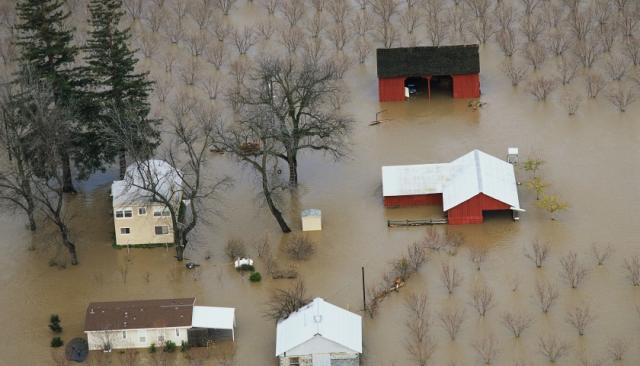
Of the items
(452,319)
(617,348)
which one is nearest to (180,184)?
(452,319)

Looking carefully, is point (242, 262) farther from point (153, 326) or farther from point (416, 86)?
point (416, 86)

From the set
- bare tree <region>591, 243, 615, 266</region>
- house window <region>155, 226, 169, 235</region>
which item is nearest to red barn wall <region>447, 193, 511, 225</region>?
bare tree <region>591, 243, 615, 266</region>

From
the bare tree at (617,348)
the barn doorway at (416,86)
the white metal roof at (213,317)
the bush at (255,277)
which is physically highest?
the barn doorway at (416,86)

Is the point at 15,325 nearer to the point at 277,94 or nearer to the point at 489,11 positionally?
the point at 277,94

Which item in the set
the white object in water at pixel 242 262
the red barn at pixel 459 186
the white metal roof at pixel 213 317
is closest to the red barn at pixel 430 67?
the red barn at pixel 459 186

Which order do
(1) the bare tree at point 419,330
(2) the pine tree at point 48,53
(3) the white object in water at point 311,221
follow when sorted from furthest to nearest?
1. (2) the pine tree at point 48,53
2. (3) the white object in water at point 311,221
3. (1) the bare tree at point 419,330

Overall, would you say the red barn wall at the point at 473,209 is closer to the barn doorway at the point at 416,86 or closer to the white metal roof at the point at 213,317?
the white metal roof at the point at 213,317
